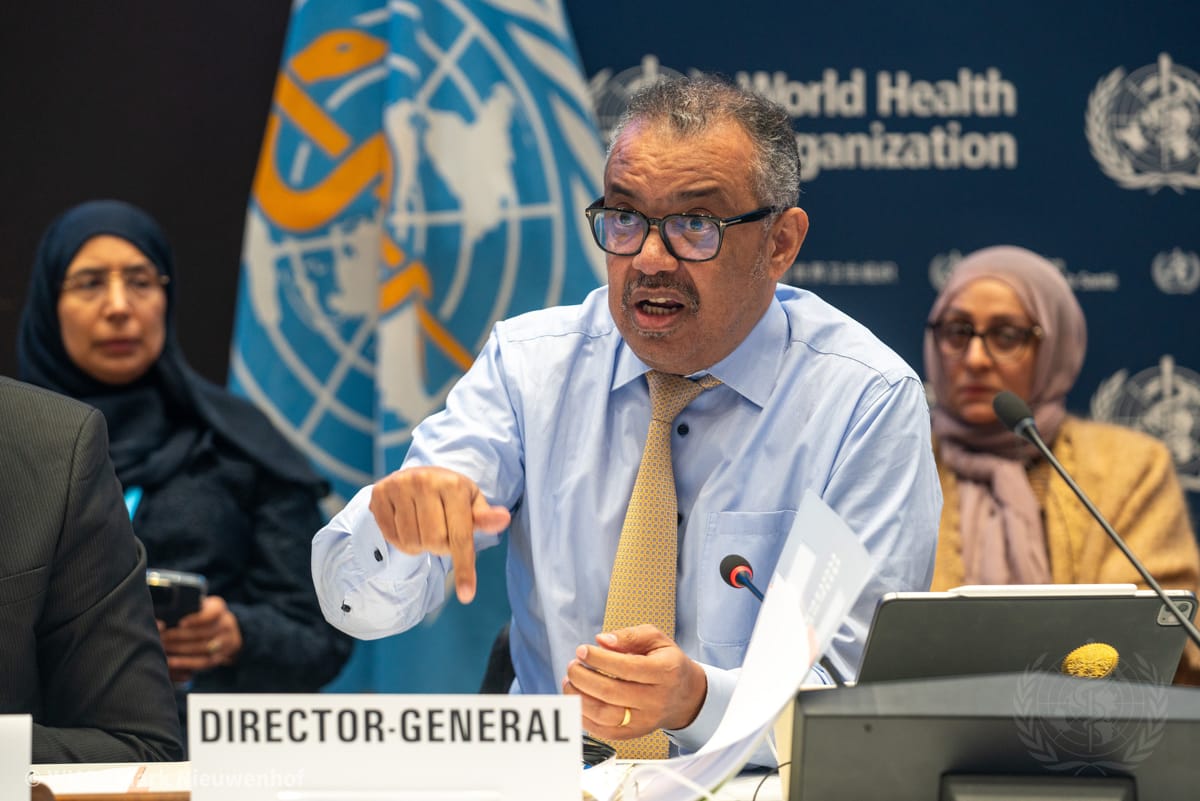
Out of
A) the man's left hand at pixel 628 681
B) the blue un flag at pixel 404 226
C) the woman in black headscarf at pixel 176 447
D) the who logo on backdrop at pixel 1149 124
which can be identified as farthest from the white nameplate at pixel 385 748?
the who logo on backdrop at pixel 1149 124

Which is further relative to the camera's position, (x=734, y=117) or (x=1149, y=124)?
(x=1149, y=124)

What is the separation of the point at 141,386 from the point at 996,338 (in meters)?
2.15

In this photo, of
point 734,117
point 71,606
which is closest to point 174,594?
point 71,606

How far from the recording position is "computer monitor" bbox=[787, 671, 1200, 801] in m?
1.39

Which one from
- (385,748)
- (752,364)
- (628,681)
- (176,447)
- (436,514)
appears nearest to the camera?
(385,748)

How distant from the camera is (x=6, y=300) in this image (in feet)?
12.8

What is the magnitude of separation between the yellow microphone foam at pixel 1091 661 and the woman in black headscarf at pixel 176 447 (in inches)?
83.5

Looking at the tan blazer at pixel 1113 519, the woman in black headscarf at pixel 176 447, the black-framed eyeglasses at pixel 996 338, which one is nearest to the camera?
the woman in black headscarf at pixel 176 447

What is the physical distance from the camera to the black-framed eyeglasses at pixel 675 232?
2.15 metres

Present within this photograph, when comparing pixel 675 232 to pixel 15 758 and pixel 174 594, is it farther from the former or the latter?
pixel 174 594

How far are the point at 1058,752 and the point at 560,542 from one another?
98 centimetres

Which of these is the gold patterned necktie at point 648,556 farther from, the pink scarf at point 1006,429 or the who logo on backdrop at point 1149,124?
the who logo on backdrop at point 1149,124

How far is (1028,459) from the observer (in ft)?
11.7

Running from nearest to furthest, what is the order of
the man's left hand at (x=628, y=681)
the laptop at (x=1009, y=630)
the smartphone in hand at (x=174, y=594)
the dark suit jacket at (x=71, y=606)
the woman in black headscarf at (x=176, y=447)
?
1. the laptop at (x=1009, y=630)
2. the man's left hand at (x=628, y=681)
3. the dark suit jacket at (x=71, y=606)
4. the smartphone in hand at (x=174, y=594)
5. the woman in black headscarf at (x=176, y=447)
